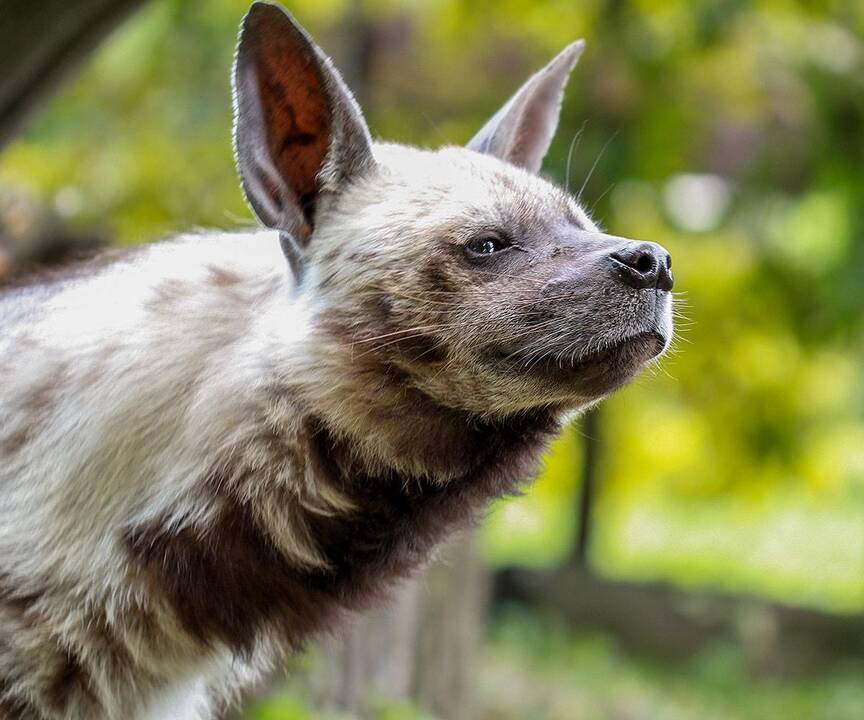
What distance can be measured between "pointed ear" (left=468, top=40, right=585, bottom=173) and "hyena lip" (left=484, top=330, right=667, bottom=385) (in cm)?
82

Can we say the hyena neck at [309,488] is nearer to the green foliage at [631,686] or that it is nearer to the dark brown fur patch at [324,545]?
the dark brown fur patch at [324,545]

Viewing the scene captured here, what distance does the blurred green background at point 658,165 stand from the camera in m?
5.80

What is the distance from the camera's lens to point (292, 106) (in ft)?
9.43

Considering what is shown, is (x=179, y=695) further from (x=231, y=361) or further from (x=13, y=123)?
(x=13, y=123)

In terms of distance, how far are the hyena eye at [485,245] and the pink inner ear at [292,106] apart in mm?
442

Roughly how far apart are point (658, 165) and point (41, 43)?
3.32 m

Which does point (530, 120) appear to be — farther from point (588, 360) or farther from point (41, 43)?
point (41, 43)

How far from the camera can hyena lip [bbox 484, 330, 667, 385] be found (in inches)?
106

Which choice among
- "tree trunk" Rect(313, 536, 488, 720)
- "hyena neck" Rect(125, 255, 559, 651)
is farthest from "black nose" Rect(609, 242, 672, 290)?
"tree trunk" Rect(313, 536, 488, 720)

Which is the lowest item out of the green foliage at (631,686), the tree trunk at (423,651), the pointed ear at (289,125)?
the green foliage at (631,686)

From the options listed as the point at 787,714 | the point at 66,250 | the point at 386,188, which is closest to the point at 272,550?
the point at 386,188

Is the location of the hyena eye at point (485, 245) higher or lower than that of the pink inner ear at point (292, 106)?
lower

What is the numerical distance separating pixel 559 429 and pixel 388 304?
56 centimetres

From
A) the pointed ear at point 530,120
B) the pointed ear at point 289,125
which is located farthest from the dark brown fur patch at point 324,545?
the pointed ear at point 530,120
